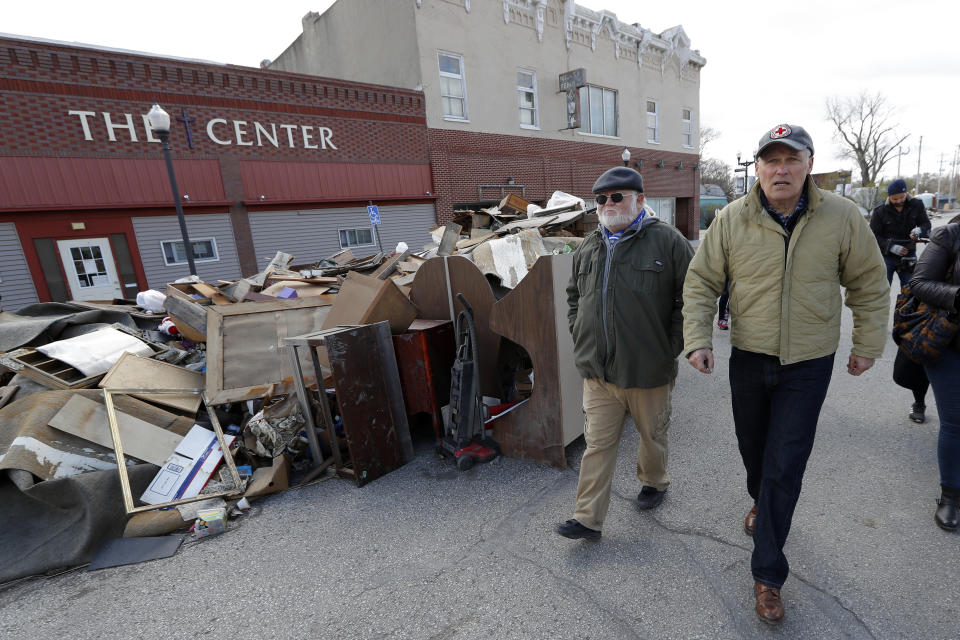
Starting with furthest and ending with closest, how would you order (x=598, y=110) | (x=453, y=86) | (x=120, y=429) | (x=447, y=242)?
(x=598, y=110)
(x=453, y=86)
(x=447, y=242)
(x=120, y=429)

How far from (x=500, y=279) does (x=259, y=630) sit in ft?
10.1

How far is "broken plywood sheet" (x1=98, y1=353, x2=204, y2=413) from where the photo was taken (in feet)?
12.2

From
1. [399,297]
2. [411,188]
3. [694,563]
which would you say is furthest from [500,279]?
[411,188]

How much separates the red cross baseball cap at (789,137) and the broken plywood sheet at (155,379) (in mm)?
4363

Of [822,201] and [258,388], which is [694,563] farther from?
[258,388]

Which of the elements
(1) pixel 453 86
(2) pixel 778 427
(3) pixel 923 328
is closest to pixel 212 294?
(2) pixel 778 427

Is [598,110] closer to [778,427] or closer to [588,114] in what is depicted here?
[588,114]

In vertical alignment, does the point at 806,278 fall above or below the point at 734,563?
above

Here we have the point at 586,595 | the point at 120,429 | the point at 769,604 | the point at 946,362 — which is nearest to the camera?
the point at 769,604

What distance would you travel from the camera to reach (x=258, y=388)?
3852mm

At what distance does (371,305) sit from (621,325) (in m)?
2.20

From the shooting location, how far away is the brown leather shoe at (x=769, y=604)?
1.94m

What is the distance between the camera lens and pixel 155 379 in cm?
394

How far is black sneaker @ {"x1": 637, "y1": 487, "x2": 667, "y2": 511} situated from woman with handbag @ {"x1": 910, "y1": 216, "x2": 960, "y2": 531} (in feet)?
4.67
